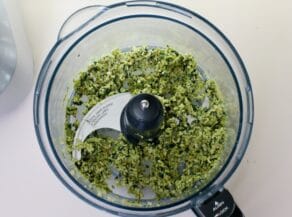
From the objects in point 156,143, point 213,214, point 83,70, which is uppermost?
point 83,70

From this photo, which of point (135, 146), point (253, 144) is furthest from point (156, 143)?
point (253, 144)

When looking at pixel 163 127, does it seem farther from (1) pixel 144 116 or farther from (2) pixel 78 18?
(2) pixel 78 18

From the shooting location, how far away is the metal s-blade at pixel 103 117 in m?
0.59

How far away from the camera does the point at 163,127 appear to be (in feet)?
1.90

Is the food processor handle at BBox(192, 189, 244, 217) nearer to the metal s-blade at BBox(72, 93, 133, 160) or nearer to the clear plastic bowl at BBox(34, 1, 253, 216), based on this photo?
the clear plastic bowl at BBox(34, 1, 253, 216)

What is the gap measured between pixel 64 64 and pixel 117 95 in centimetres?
8

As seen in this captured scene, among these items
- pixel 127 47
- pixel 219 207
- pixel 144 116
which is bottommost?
pixel 219 207

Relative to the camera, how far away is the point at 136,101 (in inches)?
20.5

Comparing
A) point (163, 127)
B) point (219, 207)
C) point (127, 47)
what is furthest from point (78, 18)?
point (219, 207)
